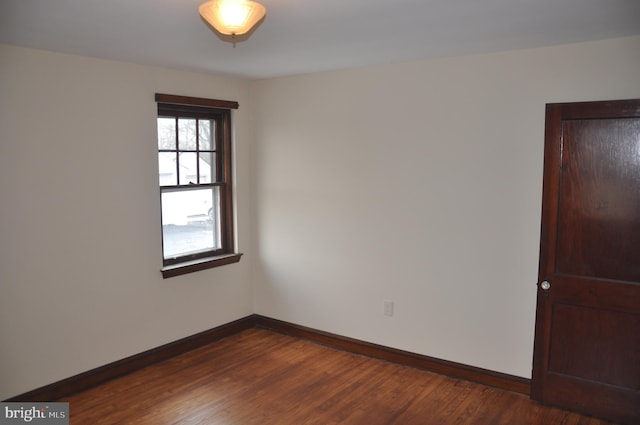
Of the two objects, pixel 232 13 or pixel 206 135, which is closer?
pixel 232 13

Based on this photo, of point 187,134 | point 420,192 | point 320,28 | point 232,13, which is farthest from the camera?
point 187,134

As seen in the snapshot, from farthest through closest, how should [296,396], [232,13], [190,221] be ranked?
[190,221]
[296,396]
[232,13]

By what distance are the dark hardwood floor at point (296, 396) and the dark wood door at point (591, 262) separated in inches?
9.9

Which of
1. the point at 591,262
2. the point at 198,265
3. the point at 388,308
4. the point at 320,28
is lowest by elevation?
the point at 388,308

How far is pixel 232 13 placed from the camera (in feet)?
6.83

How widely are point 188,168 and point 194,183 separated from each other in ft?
0.48

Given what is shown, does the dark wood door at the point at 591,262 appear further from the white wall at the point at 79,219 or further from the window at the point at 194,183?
the white wall at the point at 79,219

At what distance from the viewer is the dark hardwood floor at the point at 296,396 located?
320 cm
